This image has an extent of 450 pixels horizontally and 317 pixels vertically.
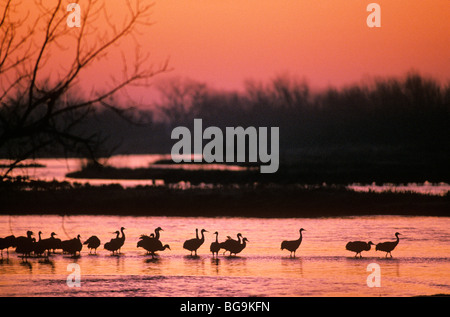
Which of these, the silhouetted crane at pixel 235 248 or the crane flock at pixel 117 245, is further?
the silhouetted crane at pixel 235 248

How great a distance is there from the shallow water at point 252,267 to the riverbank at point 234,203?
6.29 m

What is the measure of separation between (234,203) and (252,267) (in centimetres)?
1977

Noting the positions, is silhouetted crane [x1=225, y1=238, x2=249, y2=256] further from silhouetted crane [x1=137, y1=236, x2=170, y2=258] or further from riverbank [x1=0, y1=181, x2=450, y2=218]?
riverbank [x1=0, y1=181, x2=450, y2=218]

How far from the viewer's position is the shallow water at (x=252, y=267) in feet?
51.1

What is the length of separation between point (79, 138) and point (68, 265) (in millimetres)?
11095

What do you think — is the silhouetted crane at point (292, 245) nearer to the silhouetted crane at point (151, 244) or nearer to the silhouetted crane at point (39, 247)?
the silhouetted crane at point (151, 244)

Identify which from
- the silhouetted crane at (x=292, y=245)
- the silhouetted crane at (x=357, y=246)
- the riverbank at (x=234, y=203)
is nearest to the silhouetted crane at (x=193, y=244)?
the silhouetted crane at (x=292, y=245)

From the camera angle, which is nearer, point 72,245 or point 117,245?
point 72,245

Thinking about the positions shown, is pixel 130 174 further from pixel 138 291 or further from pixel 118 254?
pixel 138 291

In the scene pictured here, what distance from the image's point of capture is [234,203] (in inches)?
1531

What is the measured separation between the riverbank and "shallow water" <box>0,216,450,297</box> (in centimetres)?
629

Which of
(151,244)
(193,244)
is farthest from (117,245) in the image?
(193,244)

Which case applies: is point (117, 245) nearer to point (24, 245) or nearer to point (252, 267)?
point (24, 245)
